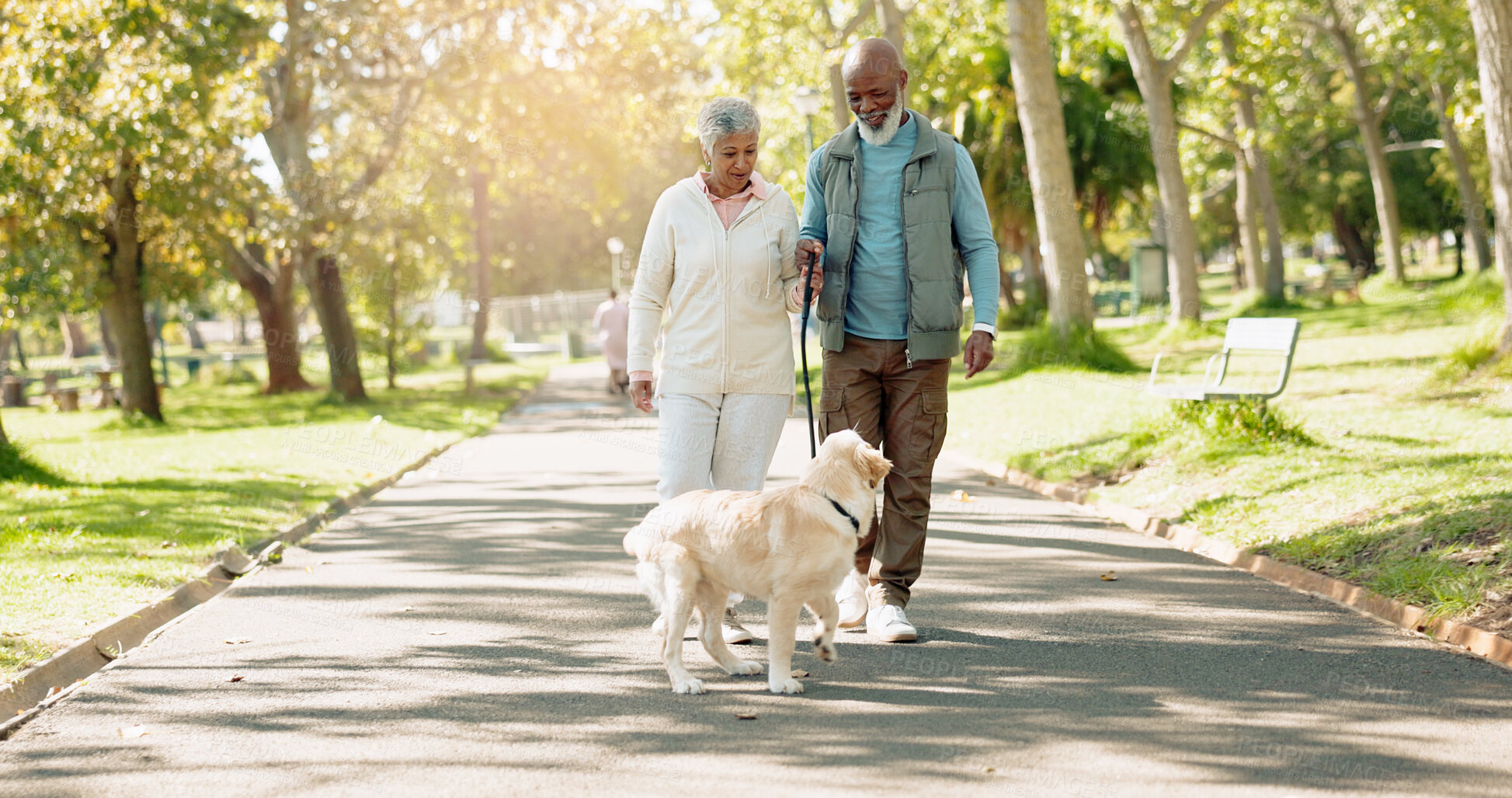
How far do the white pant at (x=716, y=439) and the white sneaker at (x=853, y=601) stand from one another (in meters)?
0.79

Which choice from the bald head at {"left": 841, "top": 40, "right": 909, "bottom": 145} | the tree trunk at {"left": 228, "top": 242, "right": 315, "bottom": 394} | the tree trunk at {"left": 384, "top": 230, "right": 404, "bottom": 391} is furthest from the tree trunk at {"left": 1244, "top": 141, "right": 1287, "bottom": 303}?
the bald head at {"left": 841, "top": 40, "right": 909, "bottom": 145}

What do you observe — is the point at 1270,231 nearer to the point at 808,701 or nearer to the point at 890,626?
the point at 890,626

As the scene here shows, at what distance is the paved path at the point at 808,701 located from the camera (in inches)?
157

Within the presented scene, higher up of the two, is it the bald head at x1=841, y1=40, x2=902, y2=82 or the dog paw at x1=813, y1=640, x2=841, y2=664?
the bald head at x1=841, y1=40, x2=902, y2=82

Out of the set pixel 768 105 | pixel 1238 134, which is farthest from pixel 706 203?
pixel 768 105

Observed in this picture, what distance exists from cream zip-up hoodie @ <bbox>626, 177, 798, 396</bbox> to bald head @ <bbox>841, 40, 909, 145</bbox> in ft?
1.72

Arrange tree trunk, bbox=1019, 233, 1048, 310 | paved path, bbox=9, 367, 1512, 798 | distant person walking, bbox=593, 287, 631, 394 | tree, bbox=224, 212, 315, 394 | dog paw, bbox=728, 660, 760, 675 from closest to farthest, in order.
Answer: paved path, bbox=9, 367, 1512, 798 < dog paw, bbox=728, 660, 760, 675 < distant person walking, bbox=593, 287, 631, 394 < tree, bbox=224, 212, 315, 394 < tree trunk, bbox=1019, 233, 1048, 310

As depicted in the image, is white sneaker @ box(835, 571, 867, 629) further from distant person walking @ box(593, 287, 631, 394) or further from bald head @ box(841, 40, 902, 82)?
distant person walking @ box(593, 287, 631, 394)

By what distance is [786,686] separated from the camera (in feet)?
15.9

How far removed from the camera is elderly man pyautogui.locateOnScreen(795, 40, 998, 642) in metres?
5.45

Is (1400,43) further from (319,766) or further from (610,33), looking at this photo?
(319,766)

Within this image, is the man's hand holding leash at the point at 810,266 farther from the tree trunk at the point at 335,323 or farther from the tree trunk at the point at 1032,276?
the tree trunk at the point at 1032,276

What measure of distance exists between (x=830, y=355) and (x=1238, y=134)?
26238 millimetres

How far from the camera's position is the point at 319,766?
4.21 meters
